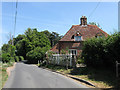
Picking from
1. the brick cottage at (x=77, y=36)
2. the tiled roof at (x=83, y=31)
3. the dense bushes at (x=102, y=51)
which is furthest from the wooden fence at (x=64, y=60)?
the tiled roof at (x=83, y=31)

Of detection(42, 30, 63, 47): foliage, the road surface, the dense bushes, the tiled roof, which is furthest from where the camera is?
detection(42, 30, 63, 47): foliage

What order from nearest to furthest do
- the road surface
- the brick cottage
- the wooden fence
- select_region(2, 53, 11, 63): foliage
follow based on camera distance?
the road surface
the wooden fence
the brick cottage
select_region(2, 53, 11, 63): foliage

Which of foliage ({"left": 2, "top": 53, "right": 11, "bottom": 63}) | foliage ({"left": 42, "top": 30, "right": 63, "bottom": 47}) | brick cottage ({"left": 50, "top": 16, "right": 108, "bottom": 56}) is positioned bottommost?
foliage ({"left": 2, "top": 53, "right": 11, "bottom": 63})

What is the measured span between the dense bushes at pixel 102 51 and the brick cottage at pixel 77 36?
14182 millimetres

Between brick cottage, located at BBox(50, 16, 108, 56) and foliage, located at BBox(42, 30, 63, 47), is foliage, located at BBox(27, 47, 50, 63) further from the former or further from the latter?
foliage, located at BBox(42, 30, 63, 47)

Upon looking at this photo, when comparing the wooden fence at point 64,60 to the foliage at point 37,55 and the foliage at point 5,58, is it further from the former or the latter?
the foliage at point 37,55

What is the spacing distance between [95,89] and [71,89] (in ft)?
4.41

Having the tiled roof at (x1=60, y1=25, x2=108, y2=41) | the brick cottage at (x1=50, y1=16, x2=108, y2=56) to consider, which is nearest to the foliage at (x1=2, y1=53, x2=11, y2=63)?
the brick cottage at (x1=50, y1=16, x2=108, y2=56)

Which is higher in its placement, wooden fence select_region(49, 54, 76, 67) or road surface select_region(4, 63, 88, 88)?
wooden fence select_region(49, 54, 76, 67)

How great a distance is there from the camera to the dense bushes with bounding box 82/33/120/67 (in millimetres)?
10445

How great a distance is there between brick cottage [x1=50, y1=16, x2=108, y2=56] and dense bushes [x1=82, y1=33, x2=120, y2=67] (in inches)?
558

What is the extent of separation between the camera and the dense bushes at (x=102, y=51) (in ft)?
34.3

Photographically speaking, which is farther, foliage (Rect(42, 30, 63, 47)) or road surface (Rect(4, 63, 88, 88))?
foliage (Rect(42, 30, 63, 47))

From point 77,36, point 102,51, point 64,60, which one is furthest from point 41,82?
point 77,36
